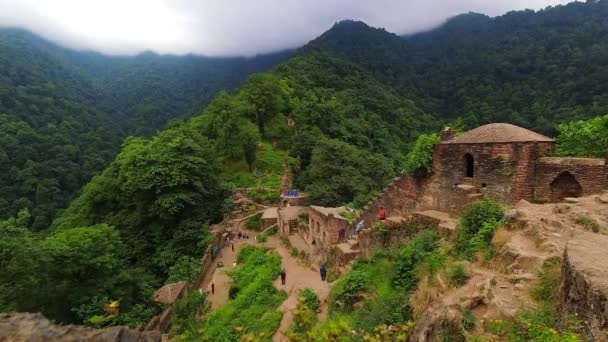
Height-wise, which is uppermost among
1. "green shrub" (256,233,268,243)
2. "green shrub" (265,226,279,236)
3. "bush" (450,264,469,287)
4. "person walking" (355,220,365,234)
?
"bush" (450,264,469,287)

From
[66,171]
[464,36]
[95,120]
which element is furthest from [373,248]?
[464,36]

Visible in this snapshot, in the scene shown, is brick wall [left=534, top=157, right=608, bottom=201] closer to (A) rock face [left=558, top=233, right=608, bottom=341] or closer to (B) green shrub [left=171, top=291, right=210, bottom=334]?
(A) rock face [left=558, top=233, right=608, bottom=341]

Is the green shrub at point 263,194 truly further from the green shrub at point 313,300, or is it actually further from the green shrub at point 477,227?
the green shrub at point 477,227

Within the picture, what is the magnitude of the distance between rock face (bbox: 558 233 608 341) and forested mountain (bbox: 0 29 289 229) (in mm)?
51394

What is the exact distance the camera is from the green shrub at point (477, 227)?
7516mm

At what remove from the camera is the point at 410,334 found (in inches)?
235

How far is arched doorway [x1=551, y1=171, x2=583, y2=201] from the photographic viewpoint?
9070mm

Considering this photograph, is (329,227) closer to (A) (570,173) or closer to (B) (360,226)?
(B) (360,226)

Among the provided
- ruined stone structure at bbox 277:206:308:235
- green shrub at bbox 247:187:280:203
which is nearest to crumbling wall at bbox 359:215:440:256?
ruined stone structure at bbox 277:206:308:235

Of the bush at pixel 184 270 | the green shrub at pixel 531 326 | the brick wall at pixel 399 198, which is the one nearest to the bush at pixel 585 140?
the brick wall at pixel 399 198

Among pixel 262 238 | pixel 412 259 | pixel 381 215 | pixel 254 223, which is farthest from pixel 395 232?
pixel 254 223

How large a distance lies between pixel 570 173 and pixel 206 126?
1468 inches

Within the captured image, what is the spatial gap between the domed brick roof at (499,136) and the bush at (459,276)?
5120 mm

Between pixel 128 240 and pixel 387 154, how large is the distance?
33791mm
